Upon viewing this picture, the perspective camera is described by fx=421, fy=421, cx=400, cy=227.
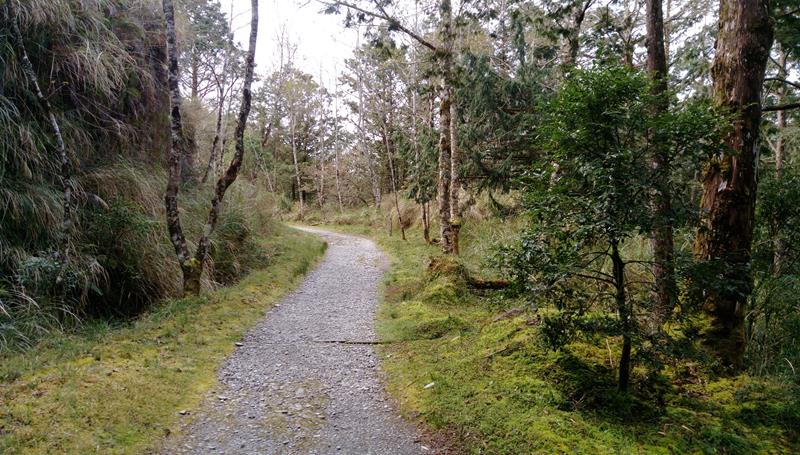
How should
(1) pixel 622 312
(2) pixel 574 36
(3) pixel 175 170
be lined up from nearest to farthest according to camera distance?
1. (1) pixel 622 312
2. (3) pixel 175 170
3. (2) pixel 574 36

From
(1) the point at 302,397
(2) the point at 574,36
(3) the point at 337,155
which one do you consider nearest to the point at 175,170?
(1) the point at 302,397

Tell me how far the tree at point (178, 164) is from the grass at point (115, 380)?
54cm

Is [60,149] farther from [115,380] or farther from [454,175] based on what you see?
[454,175]

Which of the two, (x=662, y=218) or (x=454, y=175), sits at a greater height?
(x=454, y=175)

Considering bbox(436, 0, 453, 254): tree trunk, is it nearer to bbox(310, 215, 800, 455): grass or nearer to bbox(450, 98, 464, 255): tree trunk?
bbox(450, 98, 464, 255): tree trunk

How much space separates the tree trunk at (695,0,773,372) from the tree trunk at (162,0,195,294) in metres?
6.91

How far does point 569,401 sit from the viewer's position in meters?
3.39

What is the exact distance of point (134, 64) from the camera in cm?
805

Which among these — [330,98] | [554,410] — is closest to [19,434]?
[554,410]

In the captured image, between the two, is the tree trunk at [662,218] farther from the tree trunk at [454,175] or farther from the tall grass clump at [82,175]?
the tree trunk at [454,175]

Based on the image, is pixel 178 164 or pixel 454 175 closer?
pixel 178 164

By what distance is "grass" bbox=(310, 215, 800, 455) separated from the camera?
2885 mm

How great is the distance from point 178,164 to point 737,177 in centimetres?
719

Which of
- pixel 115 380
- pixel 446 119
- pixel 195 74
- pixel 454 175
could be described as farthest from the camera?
pixel 195 74
